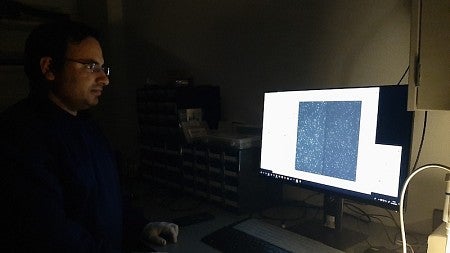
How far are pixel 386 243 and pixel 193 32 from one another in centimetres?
141

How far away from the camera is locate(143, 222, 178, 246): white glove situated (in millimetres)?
1134

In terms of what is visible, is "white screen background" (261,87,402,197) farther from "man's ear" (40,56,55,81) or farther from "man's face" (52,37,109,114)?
"man's ear" (40,56,55,81)

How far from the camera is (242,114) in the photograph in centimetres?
A: 175

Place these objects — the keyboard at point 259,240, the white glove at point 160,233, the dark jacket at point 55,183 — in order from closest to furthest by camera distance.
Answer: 1. the dark jacket at point 55,183
2. the keyboard at point 259,240
3. the white glove at point 160,233

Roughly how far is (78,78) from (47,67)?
0.31ft

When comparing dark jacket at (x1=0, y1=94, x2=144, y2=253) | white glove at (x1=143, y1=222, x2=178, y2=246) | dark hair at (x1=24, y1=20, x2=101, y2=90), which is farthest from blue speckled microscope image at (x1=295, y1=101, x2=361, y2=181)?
dark hair at (x1=24, y1=20, x2=101, y2=90)

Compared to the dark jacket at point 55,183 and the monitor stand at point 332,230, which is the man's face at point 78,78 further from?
the monitor stand at point 332,230

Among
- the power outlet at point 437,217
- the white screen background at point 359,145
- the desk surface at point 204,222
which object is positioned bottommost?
the desk surface at point 204,222

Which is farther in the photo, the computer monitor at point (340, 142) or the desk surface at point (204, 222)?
the desk surface at point (204, 222)

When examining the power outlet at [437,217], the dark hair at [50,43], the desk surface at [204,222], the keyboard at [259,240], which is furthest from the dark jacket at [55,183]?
the power outlet at [437,217]

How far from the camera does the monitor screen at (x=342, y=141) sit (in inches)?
39.0

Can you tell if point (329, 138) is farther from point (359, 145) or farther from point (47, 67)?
point (47, 67)

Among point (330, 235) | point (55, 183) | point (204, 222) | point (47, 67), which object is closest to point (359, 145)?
point (330, 235)

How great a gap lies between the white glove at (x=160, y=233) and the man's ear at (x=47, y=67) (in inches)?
23.3
